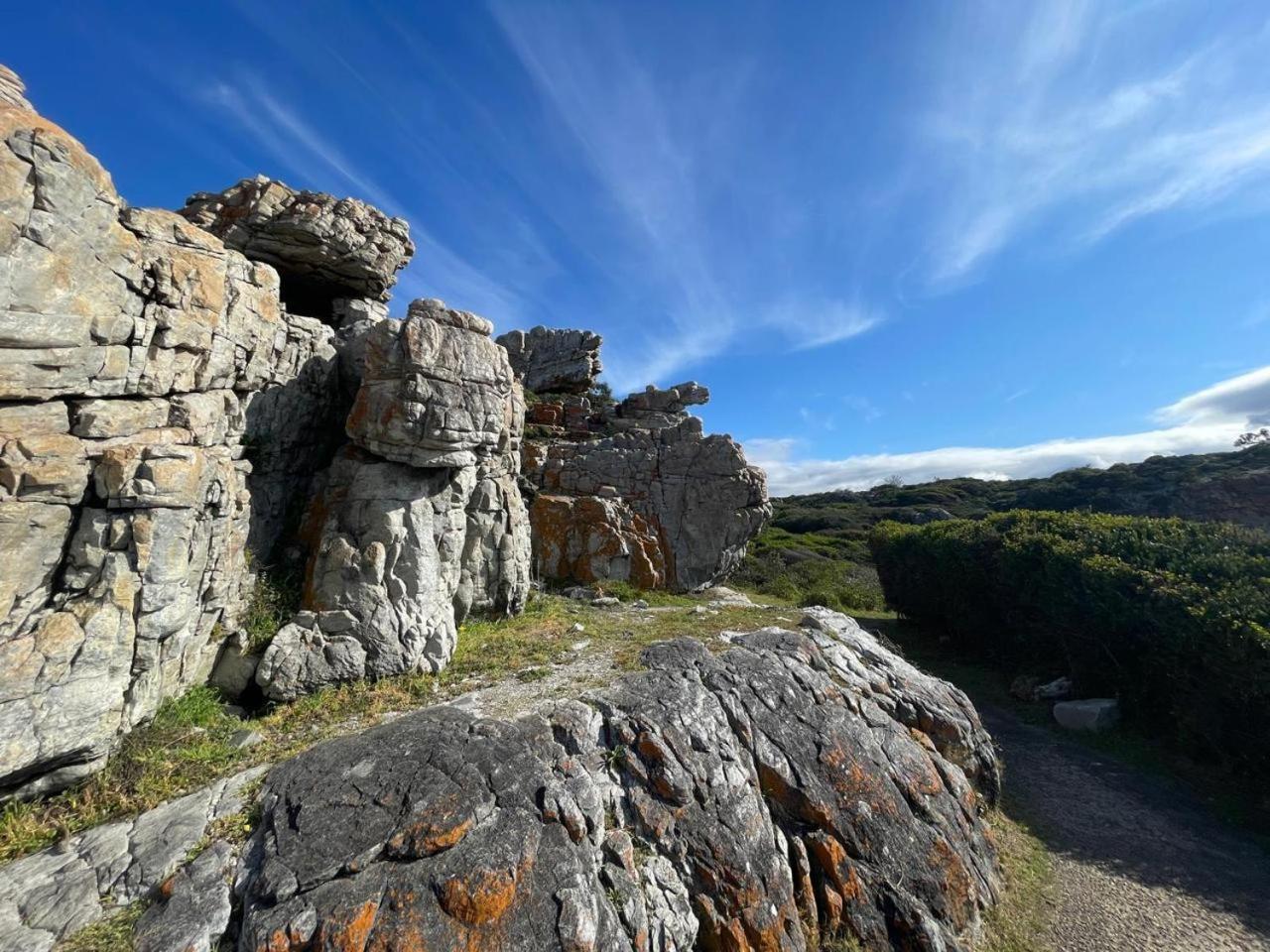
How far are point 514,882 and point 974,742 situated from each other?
35.1 ft

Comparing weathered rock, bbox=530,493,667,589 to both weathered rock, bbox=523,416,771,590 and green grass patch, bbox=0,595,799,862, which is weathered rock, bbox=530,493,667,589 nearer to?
weathered rock, bbox=523,416,771,590

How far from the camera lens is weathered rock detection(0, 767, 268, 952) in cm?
480

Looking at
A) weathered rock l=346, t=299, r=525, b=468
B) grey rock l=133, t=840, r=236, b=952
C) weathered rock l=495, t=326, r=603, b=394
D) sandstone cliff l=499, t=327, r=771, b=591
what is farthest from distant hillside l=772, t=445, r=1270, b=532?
grey rock l=133, t=840, r=236, b=952

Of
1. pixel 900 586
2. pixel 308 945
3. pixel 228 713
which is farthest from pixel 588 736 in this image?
pixel 900 586

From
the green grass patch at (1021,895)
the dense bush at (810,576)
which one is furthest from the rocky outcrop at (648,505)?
the green grass patch at (1021,895)

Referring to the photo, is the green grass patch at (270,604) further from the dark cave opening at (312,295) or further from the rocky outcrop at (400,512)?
the dark cave opening at (312,295)

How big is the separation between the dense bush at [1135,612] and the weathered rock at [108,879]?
717 inches

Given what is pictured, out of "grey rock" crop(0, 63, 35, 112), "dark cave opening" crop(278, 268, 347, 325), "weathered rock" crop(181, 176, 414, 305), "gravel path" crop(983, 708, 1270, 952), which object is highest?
"weathered rock" crop(181, 176, 414, 305)

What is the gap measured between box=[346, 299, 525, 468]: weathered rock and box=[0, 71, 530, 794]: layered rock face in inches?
1.7

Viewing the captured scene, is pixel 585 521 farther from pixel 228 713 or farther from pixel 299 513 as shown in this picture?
pixel 228 713

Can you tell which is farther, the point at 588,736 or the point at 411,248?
the point at 411,248

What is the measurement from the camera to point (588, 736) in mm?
7793

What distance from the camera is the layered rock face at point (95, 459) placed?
6301 millimetres

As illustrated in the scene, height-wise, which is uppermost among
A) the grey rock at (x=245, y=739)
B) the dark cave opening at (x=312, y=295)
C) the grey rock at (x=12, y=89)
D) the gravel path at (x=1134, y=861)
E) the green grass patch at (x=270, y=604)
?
the dark cave opening at (x=312, y=295)
